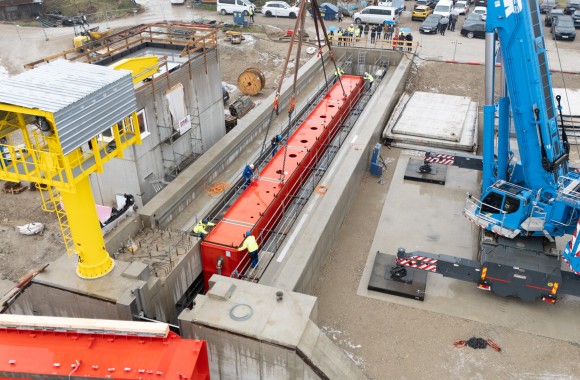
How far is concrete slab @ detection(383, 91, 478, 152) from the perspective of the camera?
21.8m

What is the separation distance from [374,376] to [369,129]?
1097 centimetres

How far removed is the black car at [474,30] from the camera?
39219 millimetres

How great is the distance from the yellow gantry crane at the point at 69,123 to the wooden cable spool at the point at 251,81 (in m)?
17.8

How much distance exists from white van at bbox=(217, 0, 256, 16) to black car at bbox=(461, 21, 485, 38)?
1829cm

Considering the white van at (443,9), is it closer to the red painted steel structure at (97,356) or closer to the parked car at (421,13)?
the parked car at (421,13)

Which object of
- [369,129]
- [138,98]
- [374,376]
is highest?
[138,98]

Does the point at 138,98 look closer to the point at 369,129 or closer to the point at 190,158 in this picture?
the point at 190,158

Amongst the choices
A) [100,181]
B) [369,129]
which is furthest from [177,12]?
[100,181]

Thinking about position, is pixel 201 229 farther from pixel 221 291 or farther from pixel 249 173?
pixel 249 173

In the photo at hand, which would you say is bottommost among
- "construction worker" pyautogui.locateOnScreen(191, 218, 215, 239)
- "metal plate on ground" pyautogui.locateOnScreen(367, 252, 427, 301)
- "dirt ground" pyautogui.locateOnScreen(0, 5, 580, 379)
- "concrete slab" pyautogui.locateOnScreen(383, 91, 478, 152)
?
"dirt ground" pyautogui.locateOnScreen(0, 5, 580, 379)

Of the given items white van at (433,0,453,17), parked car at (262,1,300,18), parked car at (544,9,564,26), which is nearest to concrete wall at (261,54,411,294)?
white van at (433,0,453,17)

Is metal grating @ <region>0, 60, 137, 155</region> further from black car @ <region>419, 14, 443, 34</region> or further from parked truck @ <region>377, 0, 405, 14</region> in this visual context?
parked truck @ <region>377, 0, 405, 14</region>

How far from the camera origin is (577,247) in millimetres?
12344

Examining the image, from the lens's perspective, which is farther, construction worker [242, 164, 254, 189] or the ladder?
construction worker [242, 164, 254, 189]
